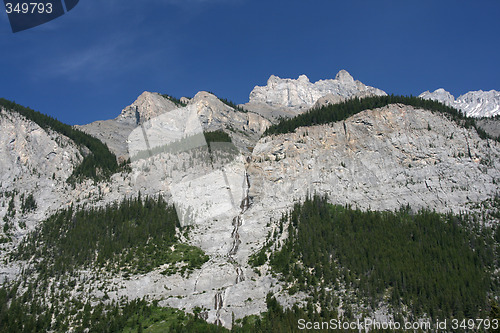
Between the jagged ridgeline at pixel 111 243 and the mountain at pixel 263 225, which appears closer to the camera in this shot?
the mountain at pixel 263 225

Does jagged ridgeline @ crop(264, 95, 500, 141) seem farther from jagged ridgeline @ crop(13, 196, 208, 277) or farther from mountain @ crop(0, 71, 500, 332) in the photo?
jagged ridgeline @ crop(13, 196, 208, 277)

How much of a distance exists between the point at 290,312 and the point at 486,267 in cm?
4569

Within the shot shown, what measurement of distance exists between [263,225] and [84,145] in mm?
82088

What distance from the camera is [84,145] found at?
545ft

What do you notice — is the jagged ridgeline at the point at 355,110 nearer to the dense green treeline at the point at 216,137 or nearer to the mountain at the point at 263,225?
the mountain at the point at 263,225

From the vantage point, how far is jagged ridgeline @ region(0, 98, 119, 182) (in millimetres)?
144625

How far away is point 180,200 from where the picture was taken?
133m

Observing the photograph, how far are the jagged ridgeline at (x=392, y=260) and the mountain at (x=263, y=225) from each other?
34 centimetres

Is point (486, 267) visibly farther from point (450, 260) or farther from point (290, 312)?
point (290, 312)
